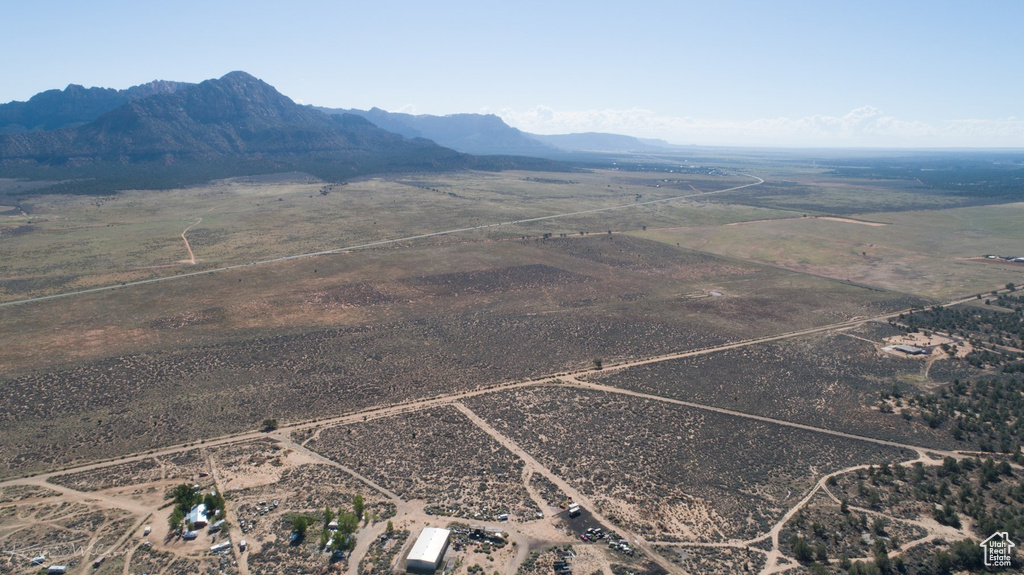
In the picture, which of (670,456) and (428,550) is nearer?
(428,550)

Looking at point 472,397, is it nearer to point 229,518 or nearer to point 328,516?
point 328,516

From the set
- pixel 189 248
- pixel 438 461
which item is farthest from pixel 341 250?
pixel 438 461

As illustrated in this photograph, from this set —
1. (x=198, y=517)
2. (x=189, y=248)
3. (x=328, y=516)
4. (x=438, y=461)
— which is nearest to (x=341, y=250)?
(x=189, y=248)

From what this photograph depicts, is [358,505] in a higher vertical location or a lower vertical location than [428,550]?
higher

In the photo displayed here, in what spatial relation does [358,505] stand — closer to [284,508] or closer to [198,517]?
[284,508]

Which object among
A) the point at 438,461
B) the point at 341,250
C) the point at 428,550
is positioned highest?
the point at 341,250

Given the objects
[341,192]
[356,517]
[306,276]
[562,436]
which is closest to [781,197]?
[341,192]

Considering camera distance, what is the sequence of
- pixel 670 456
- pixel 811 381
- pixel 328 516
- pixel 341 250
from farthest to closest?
1. pixel 341 250
2. pixel 811 381
3. pixel 670 456
4. pixel 328 516

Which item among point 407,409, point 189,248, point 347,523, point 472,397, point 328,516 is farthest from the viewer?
point 189,248

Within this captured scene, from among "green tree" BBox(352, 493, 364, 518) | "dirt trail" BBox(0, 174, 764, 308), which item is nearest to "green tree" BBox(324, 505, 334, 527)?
"green tree" BBox(352, 493, 364, 518)
